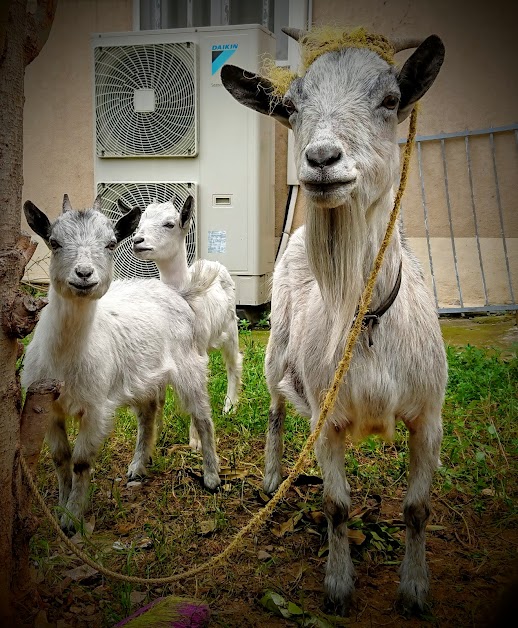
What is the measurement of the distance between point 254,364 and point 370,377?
330 centimetres

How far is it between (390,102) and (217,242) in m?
4.80

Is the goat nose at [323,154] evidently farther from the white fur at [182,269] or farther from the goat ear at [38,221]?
the white fur at [182,269]

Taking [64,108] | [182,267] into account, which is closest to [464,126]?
[182,267]

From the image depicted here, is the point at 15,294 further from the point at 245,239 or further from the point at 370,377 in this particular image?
the point at 245,239

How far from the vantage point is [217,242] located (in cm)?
698

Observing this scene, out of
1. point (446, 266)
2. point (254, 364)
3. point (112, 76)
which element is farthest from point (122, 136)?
point (446, 266)

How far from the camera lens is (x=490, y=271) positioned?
7309 millimetres

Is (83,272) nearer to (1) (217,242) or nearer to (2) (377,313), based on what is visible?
(2) (377,313)

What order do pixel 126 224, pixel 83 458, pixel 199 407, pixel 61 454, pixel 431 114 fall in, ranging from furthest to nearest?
pixel 431 114
pixel 199 407
pixel 126 224
pixel 61 454
pixel 83 458

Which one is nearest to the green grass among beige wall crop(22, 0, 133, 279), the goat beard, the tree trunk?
the tree trunk

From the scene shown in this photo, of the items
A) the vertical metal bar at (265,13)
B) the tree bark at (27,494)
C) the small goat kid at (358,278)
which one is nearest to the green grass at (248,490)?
the tree bark at (27,494)

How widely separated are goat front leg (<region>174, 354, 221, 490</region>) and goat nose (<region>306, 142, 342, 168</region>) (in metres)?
→ 2.19

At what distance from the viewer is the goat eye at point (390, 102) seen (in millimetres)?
2260

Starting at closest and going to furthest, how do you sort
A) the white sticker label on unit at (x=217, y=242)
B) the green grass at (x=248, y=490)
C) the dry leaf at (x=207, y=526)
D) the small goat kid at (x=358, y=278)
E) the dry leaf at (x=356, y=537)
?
the small goat kid at (x=358, y=278) < the green grass at (x=248, y=490) < the dry leaf at (x=356, y=537) < the dry leaf at (x=207, y=526) < the white sticker label on unit at (x=217, y=242)
